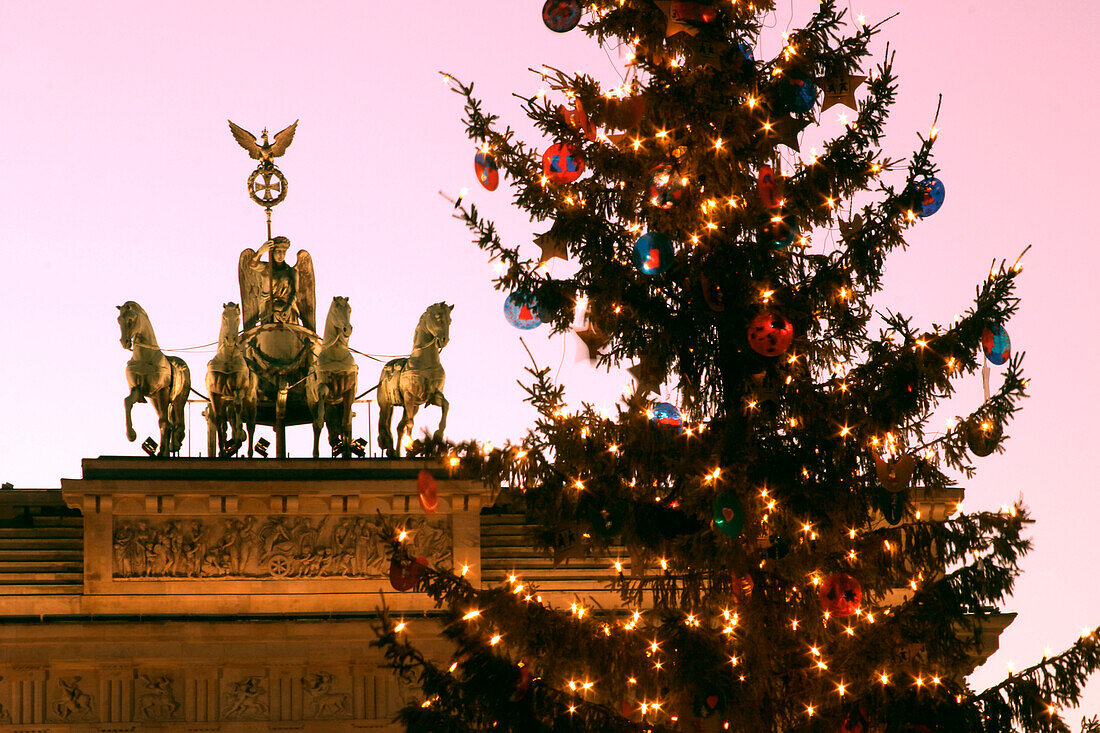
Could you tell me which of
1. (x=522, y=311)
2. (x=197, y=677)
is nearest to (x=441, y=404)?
(x=197, y=677)

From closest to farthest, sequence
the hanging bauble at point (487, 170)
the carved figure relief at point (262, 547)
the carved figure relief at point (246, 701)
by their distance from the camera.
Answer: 1. the hanging bauble at point (487, 170)
2. the carved figure relief at point (246, 701)
3. the carved figure relief at point (262, 547)

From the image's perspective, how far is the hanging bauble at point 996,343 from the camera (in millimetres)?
14031

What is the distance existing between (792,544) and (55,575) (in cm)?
→ 1975

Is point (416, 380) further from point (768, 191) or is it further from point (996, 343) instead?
point (996, 343)

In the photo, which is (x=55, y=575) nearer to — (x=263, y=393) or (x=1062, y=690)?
(x=263, y=393)

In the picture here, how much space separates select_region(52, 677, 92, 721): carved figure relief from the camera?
31.1 meters

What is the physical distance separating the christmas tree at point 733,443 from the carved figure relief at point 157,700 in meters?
17.9

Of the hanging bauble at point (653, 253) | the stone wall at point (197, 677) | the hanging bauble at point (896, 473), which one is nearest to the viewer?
the hanging bauble at point (896, 473)

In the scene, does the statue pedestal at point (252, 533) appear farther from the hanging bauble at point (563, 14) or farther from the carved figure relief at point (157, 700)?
the hanging bauble at point (563, 14)

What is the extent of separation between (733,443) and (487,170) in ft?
8.61

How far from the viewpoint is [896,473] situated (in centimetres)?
1390

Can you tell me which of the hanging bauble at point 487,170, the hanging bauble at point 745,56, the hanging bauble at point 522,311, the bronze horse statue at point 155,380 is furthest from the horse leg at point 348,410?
the hanging bauble at point 745,56

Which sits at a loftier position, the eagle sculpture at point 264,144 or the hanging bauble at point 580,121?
the eagle sculpture at point 264,144

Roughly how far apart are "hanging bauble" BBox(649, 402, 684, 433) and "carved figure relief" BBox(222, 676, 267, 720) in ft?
60.2
